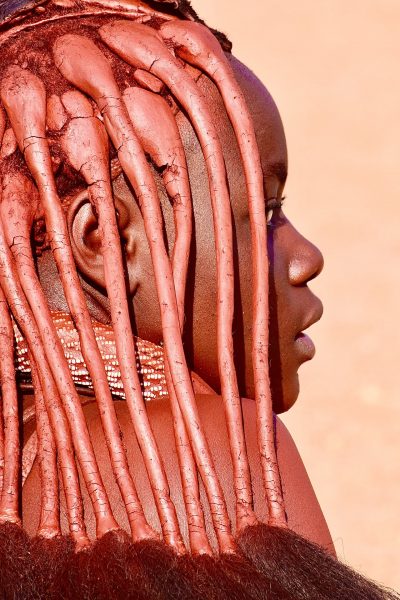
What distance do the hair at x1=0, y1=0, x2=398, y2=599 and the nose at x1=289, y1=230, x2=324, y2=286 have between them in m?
0.26

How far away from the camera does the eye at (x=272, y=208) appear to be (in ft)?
8.41

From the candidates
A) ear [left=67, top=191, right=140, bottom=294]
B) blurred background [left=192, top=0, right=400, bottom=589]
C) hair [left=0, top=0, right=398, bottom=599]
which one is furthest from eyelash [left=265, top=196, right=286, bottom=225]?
blurred background [left=192, top=0, right=400, bottom=589]

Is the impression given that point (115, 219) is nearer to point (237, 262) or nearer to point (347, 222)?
point (237, 262)

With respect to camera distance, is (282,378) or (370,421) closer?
(282,378)

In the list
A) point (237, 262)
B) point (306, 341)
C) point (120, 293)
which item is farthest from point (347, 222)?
point (120, 293)

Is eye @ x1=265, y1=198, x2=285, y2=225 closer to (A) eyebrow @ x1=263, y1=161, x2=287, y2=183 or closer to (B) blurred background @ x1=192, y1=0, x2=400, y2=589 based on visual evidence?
(A) eyebrow @ x1=263, y1=161, x2=287, y2=183

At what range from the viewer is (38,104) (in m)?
2.32

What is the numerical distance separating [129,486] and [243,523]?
20 cm

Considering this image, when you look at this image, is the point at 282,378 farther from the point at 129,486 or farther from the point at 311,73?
the point at 311,73

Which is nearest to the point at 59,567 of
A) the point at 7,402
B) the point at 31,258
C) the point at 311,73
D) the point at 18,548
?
the point at 18,548

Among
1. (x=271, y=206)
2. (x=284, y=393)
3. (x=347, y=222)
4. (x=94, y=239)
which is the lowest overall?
(x=284, y=393)

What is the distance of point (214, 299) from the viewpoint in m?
2.45

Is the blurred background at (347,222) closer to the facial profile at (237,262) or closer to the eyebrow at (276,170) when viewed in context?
the facial profile at (237,262)

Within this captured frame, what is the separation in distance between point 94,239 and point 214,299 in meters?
0.26
